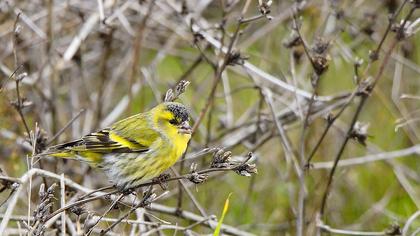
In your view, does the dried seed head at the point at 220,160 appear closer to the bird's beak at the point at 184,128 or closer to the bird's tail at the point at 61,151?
the bird's beak at the point at 184,128

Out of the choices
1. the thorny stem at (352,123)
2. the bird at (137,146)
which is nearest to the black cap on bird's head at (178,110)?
the bird at (137,146)

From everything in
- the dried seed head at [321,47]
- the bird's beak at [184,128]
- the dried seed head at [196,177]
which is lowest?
the bird's beak at [184,128]

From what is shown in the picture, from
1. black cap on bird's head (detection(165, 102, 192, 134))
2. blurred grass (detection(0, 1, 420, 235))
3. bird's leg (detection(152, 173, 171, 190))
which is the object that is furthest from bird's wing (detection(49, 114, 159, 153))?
blurred grass (detection(0, 1, 420, 235))

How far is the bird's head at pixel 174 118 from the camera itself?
12.5 feet

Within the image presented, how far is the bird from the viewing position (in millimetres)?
3809

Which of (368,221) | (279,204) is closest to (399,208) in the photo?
(368,221)

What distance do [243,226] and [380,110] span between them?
2.04 meters

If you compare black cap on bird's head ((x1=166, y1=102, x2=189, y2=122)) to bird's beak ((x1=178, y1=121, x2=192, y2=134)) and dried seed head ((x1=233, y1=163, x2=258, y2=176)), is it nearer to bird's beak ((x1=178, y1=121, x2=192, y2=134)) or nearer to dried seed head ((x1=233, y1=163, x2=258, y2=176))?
bird's beak ((x1=178, y1=121, x2=192, y2=134))

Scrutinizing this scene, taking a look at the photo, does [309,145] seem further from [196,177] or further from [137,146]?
[196,177]

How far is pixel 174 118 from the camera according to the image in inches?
Answer: 153

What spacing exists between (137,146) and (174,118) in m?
0.31

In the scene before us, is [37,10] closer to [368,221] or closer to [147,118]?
[147,118]

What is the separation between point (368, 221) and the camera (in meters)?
5.64

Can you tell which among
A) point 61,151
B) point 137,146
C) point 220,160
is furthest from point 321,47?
point 61,151
